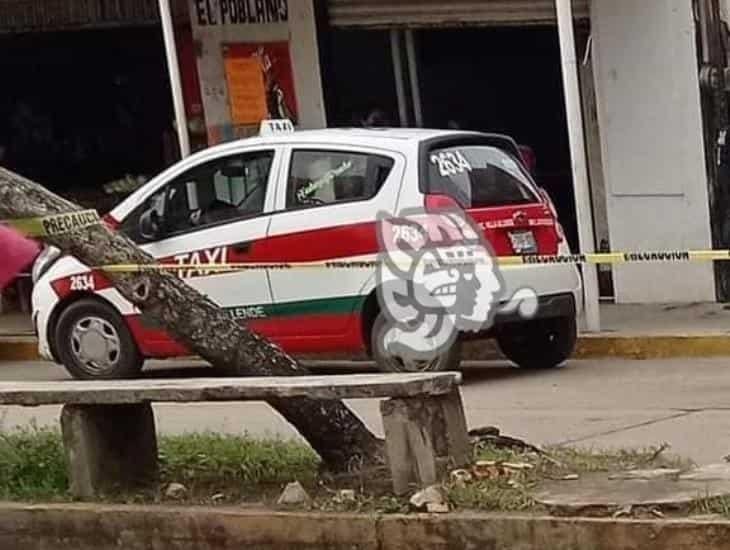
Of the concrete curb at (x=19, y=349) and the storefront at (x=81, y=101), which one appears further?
the storefront at (x=81, y=101)

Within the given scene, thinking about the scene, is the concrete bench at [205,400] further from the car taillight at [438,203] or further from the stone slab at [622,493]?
the car taillight at [438,203]

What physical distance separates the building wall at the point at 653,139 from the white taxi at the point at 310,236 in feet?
9.77

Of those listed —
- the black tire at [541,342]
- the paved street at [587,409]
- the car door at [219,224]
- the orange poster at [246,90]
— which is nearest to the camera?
the paved street at [587,409]

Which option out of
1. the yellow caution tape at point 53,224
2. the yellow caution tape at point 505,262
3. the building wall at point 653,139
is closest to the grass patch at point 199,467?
the yellow caution tape at point 53,224

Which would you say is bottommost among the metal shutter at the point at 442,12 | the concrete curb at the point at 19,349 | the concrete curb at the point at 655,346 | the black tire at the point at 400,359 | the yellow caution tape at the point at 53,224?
the concrete curb at the point at 655,346

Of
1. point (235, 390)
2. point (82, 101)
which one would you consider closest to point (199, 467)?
point (235, 390)

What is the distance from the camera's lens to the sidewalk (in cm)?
1398

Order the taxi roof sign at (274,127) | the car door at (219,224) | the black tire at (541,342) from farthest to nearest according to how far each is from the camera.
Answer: the taxi roof sign at (274,127)
the black tire at (541,342)
the car door at (219,224)

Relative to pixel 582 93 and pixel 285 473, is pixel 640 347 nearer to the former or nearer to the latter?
pixel 582 93

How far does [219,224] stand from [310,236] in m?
0.87

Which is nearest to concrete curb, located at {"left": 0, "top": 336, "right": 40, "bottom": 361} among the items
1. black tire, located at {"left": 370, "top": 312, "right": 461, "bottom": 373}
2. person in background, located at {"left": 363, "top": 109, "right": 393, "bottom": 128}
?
person in background, located at {"left": 363, "top": 109, "right": 393, "bottom": 128}

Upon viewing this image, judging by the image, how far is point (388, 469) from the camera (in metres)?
7.91

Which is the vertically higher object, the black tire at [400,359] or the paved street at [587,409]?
the black tire at [400,359]

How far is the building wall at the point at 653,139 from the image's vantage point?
16.0m
